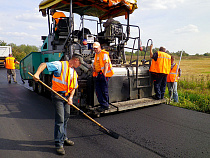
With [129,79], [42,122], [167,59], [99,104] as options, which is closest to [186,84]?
[167,59]

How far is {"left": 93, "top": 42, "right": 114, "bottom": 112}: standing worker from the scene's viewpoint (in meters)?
4.75

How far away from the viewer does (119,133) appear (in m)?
3.88

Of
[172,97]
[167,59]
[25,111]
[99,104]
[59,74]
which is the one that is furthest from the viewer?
[172,97]

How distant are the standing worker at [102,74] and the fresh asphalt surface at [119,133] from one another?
429 millimetres

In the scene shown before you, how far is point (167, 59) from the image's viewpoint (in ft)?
19.6

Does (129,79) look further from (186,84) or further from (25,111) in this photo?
(186,84)

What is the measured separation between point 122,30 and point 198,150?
4.25 m

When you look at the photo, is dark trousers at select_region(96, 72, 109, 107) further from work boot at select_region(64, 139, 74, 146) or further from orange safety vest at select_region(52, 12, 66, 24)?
orange safety vest at select_region(52, 12, 66, 24)

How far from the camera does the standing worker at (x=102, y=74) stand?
15.6 feet

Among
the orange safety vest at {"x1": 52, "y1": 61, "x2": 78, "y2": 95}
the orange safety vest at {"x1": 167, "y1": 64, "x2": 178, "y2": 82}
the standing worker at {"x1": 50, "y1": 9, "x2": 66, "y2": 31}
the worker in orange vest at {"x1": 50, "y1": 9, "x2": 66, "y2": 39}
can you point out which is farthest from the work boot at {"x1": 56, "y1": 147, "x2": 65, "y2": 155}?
the orange safety vest at {"x1": 167, "y1": 64, "x2": 178, "y2": 82}

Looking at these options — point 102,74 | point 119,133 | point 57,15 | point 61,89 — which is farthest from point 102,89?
point 57,15

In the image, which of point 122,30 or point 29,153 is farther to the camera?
point 122,30

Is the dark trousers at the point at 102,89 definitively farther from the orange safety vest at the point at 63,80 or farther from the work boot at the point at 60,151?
the work boot at the point at 60,151

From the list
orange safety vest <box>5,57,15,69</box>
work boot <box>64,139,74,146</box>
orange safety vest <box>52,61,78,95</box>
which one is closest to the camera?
orange safety vest <box>52,61,78,95</box>
